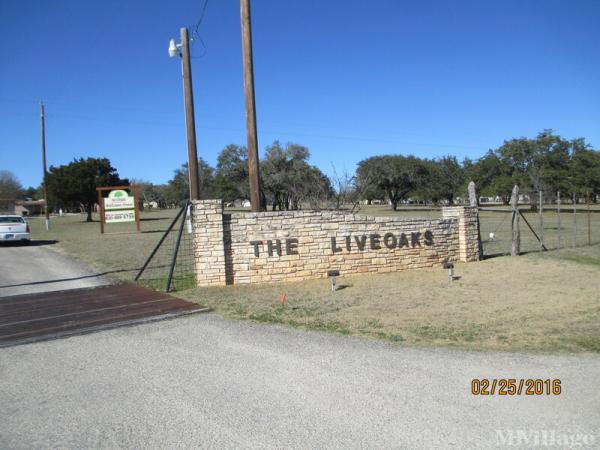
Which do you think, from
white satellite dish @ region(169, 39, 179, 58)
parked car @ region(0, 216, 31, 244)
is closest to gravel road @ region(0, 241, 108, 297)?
parked car @ region(0, 216, 31, 244)

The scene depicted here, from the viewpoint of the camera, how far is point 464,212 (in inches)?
471

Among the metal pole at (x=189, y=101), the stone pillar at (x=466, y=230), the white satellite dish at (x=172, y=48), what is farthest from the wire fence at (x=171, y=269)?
the stone pillar at (x=466, y=230)

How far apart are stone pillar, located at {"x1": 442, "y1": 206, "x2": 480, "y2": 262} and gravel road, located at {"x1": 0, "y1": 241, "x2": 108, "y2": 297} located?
28.7ft

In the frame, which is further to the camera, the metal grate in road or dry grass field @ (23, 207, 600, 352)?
the metal grate in road

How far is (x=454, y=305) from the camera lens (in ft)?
24.9

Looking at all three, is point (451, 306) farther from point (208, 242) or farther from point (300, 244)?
point (208, 242)

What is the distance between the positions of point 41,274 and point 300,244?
704 cm

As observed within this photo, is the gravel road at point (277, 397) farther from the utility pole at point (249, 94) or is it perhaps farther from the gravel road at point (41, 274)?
the utility pole at point (249, 94)

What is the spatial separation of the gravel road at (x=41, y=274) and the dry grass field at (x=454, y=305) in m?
1.02

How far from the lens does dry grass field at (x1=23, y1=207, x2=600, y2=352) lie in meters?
5.79

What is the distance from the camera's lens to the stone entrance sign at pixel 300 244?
31.5 ft
